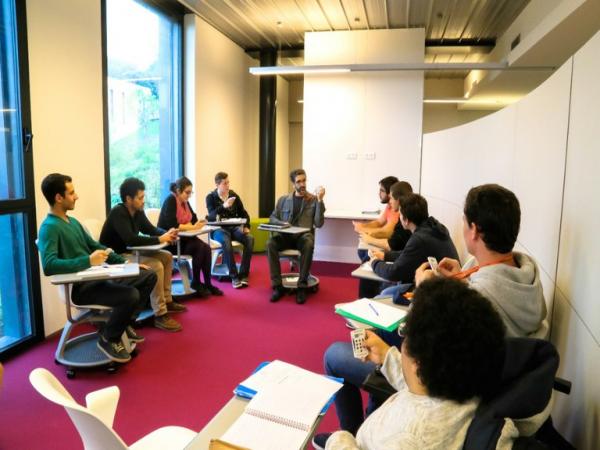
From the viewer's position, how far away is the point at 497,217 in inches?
66.3

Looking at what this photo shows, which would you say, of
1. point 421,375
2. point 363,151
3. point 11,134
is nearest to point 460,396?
point 421,375

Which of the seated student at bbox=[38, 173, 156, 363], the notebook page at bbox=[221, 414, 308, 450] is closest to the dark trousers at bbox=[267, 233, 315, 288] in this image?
the seated student at bbox=[38, 173, 156, 363]

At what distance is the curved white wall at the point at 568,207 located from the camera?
55.8 inches

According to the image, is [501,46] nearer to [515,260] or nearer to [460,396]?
[515,260]

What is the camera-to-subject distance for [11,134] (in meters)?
3.19

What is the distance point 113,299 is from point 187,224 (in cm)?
157

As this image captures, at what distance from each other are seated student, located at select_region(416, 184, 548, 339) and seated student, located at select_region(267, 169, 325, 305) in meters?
2.96

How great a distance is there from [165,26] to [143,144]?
160 centimetres

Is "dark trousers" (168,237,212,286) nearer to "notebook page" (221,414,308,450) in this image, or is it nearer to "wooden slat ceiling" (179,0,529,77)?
"wooden slat ceiling" (179,0,529,77)

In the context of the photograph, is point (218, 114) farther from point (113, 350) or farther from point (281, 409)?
point (281, 409)

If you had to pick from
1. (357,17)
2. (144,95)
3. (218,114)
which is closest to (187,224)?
(144,95)

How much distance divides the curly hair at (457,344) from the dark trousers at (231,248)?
169 inches

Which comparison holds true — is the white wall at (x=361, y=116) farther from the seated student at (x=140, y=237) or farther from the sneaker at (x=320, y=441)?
the sneaker at (x=320, y=441)

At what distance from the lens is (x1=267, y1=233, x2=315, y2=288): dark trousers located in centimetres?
477
